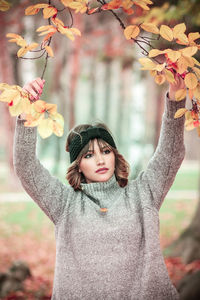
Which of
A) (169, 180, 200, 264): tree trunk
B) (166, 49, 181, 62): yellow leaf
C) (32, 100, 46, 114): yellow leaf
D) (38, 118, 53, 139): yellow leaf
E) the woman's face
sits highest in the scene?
(166, 49, 181, 62): yellow leaf

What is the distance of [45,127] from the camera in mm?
1386

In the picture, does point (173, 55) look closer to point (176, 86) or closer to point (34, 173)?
point (176, 86)

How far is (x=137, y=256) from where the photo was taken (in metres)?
1.65

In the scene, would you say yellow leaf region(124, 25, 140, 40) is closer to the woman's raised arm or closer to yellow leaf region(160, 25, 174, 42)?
yellow leaf region(160, 25, 174, 42)

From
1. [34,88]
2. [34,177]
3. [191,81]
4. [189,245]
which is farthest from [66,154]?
[191,81]

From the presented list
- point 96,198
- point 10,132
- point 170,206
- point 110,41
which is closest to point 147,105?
point 110,41

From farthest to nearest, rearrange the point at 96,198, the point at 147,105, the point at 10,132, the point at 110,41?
the point at 147,105 → the point at 110,41 → the point at 10,132 → the point at 96,198

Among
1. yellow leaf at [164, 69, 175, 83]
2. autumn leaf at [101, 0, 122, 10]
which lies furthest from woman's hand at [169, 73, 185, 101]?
autumn leaf at [101, 0, 122, 10]

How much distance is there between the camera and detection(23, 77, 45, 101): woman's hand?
4.95 ft

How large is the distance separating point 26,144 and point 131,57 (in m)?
4.63

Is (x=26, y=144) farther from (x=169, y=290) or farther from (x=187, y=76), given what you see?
(x=169, y=290)

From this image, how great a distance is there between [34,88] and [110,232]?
0.73 metres

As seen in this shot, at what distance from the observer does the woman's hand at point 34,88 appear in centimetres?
151

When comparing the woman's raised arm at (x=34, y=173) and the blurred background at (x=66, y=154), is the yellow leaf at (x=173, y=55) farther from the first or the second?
the blurred background at (x=66, y=154)
